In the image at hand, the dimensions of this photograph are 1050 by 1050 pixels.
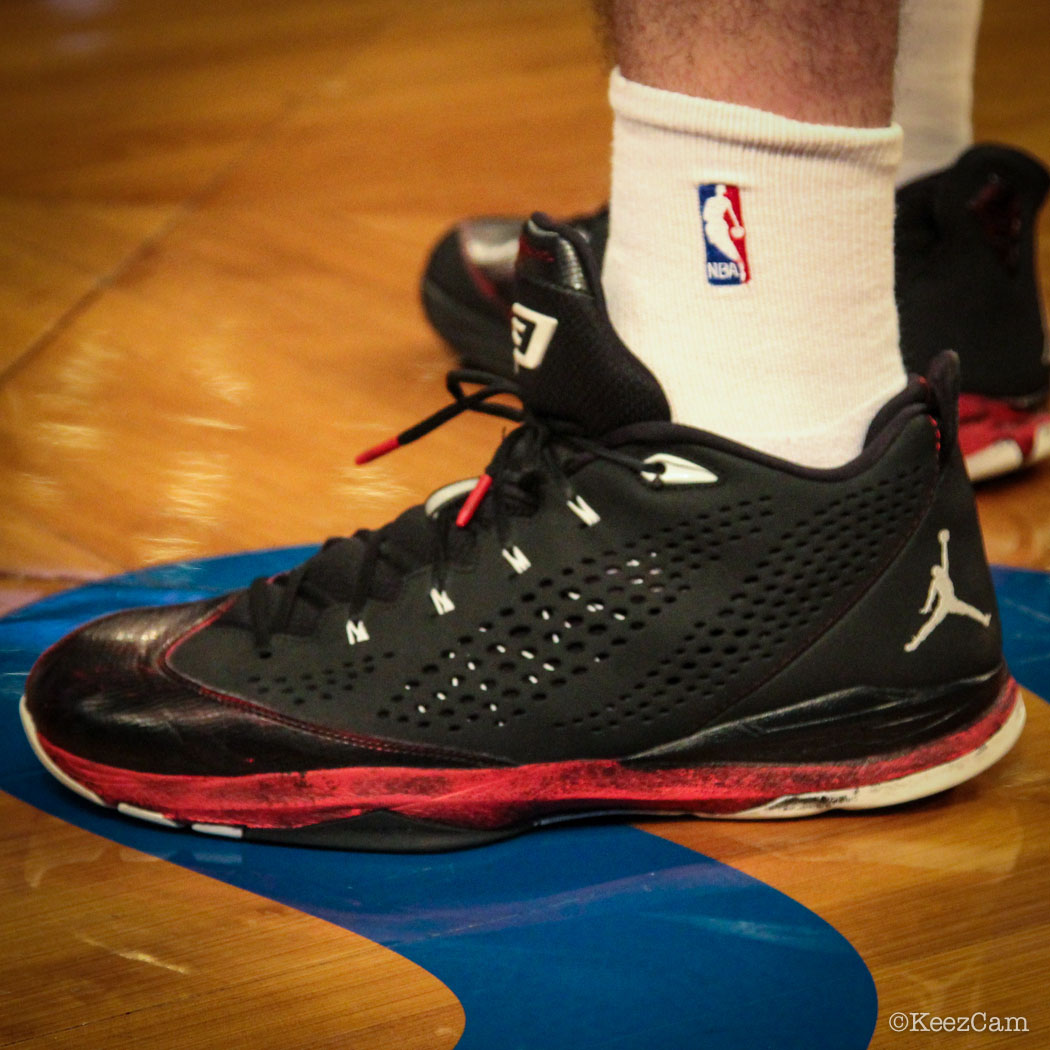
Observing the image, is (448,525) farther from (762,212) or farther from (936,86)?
(936,86)

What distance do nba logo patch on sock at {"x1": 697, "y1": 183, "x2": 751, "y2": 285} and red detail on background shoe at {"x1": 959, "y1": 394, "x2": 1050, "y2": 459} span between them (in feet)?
1.44

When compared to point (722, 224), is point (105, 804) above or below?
below

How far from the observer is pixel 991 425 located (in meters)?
0.95

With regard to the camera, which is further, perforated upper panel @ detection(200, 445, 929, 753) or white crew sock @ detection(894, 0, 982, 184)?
white crew sock @ detection(894, 0, 982, 184)

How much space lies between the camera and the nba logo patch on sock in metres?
0.55

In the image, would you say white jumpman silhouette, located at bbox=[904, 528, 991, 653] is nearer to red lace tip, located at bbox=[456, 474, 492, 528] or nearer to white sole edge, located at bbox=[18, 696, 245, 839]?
red lace tip, located at bbox=[456, 474, 492, 528]

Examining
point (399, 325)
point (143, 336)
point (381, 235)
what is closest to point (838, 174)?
point (399, 325)

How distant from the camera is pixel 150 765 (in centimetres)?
62

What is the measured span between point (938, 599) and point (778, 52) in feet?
0.89

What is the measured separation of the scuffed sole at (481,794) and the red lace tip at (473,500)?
5.0 inches

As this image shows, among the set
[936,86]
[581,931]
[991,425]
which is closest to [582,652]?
[581,931]

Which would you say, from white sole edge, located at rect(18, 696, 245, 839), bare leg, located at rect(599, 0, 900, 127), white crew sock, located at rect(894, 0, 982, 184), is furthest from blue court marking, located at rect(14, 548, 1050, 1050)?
white crew sock, located at rect(894, 0, 982, 184)

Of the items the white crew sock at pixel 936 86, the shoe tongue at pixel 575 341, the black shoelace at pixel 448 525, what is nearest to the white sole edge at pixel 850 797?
the black shoelace at pixel 448 525

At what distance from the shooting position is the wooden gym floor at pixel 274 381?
0.54 m
